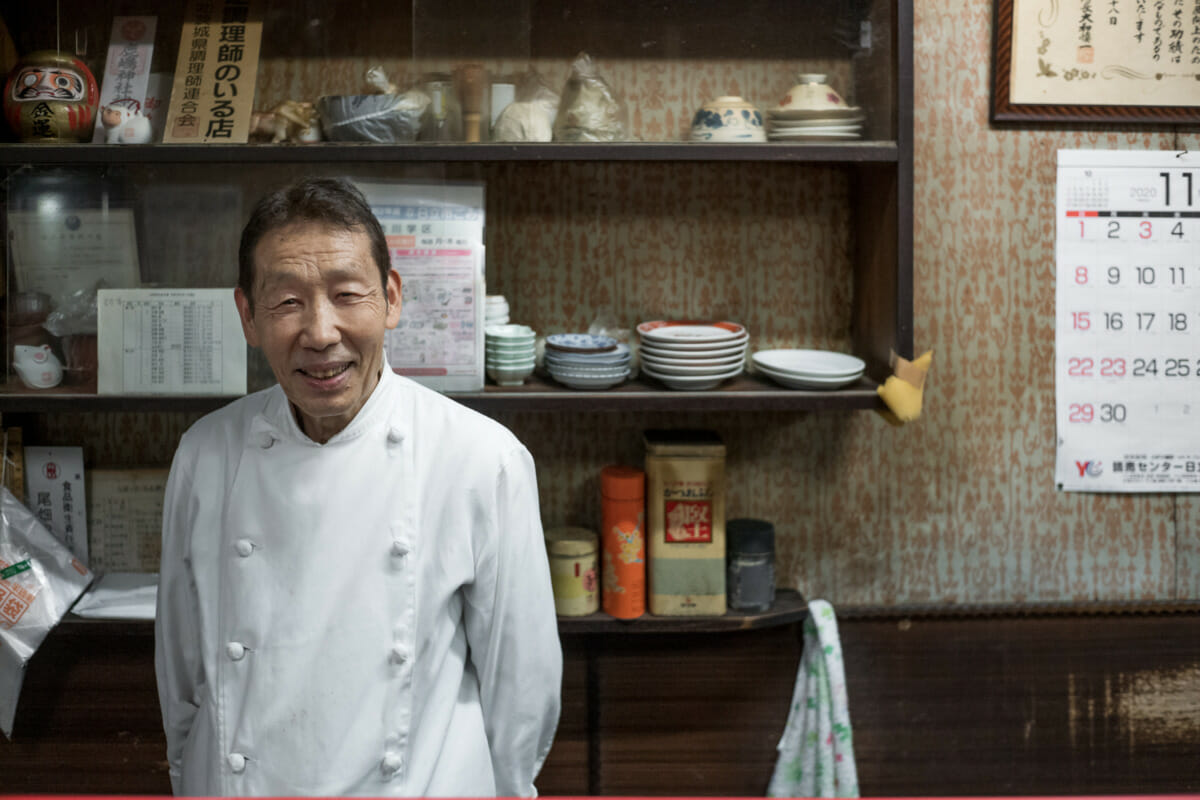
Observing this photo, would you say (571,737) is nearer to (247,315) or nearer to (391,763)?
(391,763)

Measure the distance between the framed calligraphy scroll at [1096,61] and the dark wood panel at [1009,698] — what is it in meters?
1.23

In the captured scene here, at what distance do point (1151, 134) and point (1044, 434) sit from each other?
763 millimetres

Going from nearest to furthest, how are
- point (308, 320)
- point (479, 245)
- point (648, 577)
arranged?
point (308, 320)
point (479, 245)
point (648, 577)

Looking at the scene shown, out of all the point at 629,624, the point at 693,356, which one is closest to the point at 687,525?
the point at 629,624

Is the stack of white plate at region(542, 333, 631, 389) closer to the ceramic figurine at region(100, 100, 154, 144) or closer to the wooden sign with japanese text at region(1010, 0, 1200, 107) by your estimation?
the ceramic figurine at region(100, 100, 154, 144)

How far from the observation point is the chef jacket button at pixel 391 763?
61.2 inches

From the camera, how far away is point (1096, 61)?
7.93ft

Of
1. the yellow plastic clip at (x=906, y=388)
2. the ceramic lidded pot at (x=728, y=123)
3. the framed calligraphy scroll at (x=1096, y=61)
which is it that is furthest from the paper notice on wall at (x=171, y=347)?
the framed calligraphy scroll at (x=1096, y=61)

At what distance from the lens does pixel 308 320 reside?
1535mm

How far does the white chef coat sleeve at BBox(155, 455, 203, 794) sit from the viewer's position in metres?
1.67

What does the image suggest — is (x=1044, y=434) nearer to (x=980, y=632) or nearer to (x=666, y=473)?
(x=980, y=632)

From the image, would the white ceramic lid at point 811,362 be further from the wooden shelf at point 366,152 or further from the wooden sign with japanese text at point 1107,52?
the wooden sign with japanese text at point 1107,52

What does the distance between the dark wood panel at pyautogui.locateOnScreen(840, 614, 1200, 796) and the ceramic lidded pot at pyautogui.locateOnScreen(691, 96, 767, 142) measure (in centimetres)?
120

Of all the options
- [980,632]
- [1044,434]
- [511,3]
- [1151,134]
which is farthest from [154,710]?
[1151,134]
